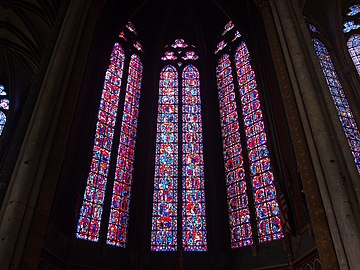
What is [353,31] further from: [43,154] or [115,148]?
[43,154]

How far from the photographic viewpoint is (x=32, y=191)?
6.22m

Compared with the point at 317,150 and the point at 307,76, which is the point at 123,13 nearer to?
the point at 307,76

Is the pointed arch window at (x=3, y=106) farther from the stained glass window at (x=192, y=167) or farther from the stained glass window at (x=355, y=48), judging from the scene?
the stained glass window at (x=355, y=48)

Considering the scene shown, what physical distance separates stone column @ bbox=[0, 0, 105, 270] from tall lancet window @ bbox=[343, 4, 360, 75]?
998 cm

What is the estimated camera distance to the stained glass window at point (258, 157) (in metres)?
10.4

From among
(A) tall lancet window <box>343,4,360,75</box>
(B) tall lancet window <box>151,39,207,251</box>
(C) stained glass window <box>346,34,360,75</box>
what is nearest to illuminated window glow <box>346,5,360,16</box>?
(A) tall lancet window <box>343,4,360,75</box>

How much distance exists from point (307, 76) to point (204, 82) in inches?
282

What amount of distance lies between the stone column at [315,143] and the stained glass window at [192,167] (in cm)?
499

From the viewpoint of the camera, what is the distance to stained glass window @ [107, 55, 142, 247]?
35.5ft

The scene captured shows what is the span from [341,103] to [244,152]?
3839 mm

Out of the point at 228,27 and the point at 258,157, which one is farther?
the point at 228,27

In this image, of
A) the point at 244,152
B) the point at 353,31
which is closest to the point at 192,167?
the point at 244,152

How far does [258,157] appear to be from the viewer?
11.6 metres

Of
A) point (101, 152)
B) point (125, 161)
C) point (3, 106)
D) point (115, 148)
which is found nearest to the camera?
point (101, 152)
